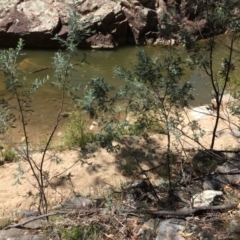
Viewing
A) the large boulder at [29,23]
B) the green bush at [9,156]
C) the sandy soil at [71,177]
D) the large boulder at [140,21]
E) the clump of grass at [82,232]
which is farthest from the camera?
the large boulder at [140,21]

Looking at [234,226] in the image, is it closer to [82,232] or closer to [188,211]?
[188,211]

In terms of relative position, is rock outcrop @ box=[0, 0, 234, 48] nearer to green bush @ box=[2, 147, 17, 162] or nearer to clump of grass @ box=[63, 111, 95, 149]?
clump of grass @ box=[63, 111, 95, 149]

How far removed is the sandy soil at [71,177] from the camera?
4.87 metres

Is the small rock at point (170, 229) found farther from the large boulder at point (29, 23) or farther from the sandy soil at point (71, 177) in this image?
the large boulder at point (29, 23)

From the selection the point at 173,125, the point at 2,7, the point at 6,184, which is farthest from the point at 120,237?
the point at 2,7

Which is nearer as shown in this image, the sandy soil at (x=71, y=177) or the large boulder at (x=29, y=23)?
the sandy soil at (x=71, y=177)

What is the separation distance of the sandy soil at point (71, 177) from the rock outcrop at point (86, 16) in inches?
200

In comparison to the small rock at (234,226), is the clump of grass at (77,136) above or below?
above

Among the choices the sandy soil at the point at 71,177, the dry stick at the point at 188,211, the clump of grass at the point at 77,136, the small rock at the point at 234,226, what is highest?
the clump of grass at the point at 77,136

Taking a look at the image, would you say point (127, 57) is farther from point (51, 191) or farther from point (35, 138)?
point (51, 191)

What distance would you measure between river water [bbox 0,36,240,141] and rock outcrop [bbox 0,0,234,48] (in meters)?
0.31

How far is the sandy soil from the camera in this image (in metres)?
4.87

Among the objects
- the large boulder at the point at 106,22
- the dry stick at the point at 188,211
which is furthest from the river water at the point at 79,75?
the dry stick at the point at 188,211

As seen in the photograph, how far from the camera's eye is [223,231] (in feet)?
10.9
